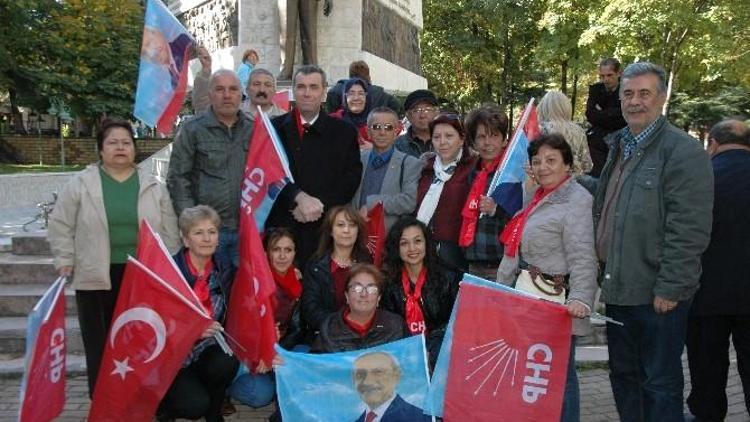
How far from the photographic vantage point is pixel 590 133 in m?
9.11

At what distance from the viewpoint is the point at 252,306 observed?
189 inches

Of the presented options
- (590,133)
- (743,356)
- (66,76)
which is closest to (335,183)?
(743,356)

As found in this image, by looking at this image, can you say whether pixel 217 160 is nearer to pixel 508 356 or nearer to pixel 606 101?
pixel 508 356

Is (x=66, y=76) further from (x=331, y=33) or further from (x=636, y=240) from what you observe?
(x=636, y=240)

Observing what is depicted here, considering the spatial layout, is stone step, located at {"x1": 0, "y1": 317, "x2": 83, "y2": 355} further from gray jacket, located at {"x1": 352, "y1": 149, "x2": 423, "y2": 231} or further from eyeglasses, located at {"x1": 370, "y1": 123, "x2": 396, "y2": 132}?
eyeglasses, located at {"x1": 370, "y1": 123, "x2": 396, "y2": 132}

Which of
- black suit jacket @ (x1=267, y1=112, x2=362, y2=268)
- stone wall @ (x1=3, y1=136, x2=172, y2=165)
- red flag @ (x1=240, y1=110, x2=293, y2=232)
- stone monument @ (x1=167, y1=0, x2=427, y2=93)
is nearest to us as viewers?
red flag @ (x1=240, y1=110, x2=293, y2=232)

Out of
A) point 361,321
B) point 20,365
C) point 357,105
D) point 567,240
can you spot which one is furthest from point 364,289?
point 20,365

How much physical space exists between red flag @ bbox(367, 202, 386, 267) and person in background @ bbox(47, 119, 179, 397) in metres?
1.39

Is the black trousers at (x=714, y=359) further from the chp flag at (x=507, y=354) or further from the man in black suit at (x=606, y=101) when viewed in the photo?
the man in black suit at (x=606, y=101)

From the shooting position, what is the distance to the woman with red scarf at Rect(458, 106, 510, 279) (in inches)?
207

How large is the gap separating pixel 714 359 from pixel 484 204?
6.20 ft

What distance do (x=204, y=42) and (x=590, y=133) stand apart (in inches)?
295

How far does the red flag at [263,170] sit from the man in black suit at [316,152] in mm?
208

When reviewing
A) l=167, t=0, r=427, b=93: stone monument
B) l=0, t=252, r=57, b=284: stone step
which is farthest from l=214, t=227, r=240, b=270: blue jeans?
l=167, t=0, r=427, b=93: stone monument
